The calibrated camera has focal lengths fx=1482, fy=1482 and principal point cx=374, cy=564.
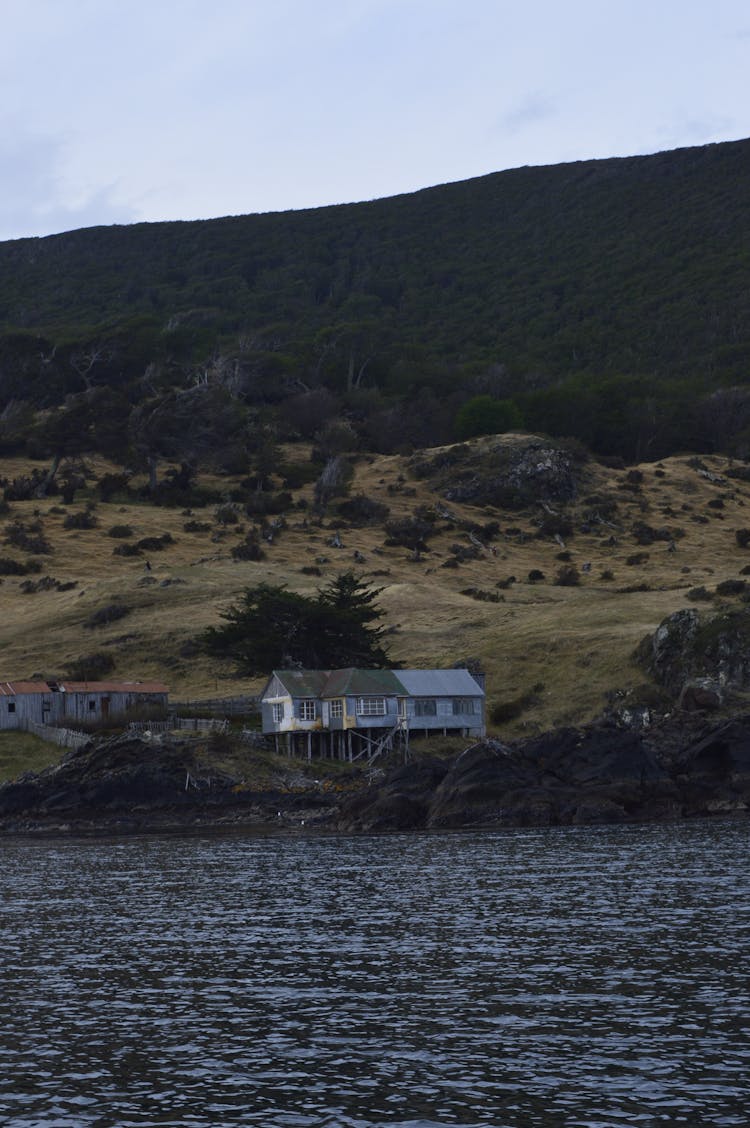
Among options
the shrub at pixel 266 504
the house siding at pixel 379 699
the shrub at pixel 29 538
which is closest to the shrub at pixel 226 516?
the shrub at pixel 266 504

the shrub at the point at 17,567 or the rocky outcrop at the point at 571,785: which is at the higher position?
the shrub at the point at 17,567

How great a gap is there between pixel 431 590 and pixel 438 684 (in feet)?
103

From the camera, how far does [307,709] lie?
79.1 m

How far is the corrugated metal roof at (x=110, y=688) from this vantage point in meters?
83.4

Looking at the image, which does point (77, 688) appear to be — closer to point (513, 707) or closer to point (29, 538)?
point (513, 707)

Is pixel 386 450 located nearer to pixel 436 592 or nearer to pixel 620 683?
pixel 436 592

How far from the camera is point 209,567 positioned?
11531cm

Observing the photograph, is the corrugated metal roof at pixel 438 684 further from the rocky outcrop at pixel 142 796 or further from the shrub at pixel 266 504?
the shrub at pixel 266 504

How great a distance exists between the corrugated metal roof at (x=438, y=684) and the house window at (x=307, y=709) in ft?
16.6

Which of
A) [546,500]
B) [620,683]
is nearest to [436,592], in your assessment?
[620,683]

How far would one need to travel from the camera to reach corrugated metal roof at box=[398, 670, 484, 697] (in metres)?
79.8

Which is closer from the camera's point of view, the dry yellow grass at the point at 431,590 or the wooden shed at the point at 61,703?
the wooden shed at the point at 61,703

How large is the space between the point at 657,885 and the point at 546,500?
108 meters

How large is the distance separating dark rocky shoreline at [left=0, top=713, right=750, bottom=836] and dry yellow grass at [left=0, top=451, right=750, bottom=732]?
52.6 ft
